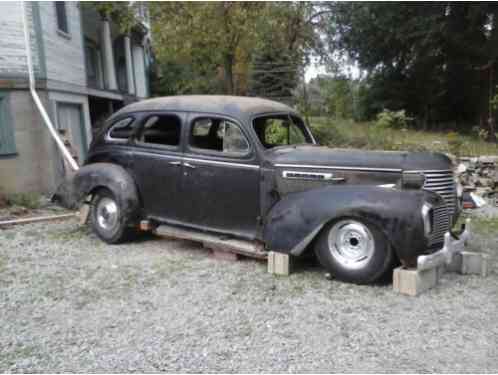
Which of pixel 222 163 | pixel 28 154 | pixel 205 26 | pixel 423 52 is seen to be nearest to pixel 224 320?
pixel 222 163

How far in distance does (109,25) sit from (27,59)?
8252 mm

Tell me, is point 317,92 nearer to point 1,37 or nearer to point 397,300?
point 1,37

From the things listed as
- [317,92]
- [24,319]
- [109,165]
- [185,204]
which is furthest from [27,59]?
[317,92]

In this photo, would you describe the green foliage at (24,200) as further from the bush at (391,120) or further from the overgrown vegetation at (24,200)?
the bush at (391,120)

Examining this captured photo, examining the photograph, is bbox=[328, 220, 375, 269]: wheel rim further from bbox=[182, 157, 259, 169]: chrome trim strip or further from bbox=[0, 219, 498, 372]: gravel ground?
bbox=[182, 157, 259, 169]: chrome trim strip

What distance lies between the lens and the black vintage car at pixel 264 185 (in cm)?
467

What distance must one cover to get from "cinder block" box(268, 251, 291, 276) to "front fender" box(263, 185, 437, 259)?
7 centimetres

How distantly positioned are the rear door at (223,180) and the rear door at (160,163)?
0.17 metres

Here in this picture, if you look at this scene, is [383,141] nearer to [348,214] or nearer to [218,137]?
[218,137]

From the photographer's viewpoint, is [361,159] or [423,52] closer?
[361,159]

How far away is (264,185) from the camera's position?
211 inches

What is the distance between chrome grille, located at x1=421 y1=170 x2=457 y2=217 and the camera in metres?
4.86

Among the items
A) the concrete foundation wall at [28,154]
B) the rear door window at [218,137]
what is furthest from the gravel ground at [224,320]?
the concrete foundation wall at [28,154]

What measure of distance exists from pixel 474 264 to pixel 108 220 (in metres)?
4.74
